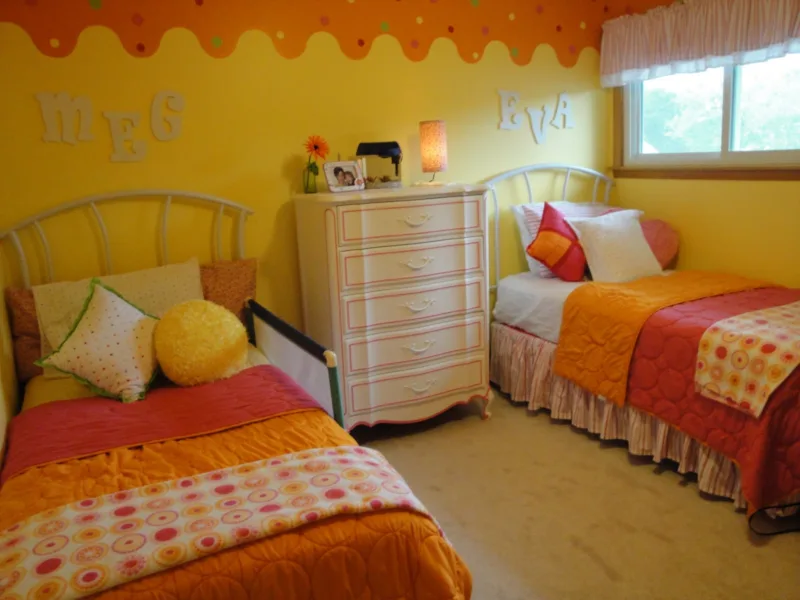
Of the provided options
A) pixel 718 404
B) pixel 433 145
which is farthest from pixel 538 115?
pixel 718 404

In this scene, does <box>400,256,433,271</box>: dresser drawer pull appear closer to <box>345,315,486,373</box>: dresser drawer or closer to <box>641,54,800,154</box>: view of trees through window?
<box>345,315,486,373</box>: dresser drawer

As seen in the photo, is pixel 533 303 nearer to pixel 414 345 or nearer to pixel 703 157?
pixel 414 345

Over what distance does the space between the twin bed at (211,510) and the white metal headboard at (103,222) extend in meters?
0.77

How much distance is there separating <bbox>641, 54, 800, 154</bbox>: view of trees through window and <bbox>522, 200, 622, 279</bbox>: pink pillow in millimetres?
503

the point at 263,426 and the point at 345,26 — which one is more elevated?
the point at 345,26

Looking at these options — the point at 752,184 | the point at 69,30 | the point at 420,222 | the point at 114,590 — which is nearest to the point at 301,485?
the point at 114,590

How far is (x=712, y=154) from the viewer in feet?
10.1

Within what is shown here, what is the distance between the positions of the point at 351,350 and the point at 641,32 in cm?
220

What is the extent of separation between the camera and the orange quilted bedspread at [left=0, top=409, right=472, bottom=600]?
3.84 feet

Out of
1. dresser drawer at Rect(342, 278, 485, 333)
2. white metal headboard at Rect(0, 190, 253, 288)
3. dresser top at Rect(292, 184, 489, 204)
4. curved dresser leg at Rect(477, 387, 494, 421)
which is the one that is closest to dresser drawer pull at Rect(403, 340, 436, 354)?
dresser drawer at Rect(342, 278, 485, 333)

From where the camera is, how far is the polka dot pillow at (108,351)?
2.09 meters

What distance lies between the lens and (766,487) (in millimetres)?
2021

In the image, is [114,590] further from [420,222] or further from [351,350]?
[420,222]

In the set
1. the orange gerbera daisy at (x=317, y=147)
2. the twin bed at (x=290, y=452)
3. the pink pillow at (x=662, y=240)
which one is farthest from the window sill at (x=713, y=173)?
the orange gerbera daisy at (x=317, y=147)
